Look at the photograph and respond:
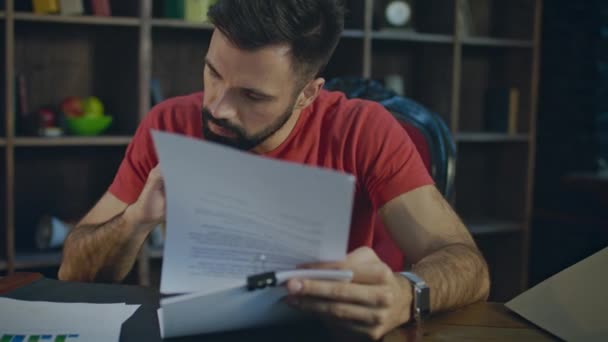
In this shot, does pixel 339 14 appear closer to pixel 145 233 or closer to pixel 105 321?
pixel 145 233

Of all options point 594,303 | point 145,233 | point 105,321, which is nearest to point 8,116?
point 145,233

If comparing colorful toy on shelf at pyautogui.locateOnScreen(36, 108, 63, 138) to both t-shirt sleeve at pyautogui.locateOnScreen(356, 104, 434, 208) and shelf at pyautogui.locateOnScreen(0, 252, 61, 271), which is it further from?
Result: t-shirt sleeve at pyautogui.locateOnScreen(356, 104, 434, 208)

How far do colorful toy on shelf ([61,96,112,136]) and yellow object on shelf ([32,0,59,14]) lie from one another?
34cm

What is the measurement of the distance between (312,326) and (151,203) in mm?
391

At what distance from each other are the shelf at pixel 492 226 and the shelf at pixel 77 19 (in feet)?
5.76

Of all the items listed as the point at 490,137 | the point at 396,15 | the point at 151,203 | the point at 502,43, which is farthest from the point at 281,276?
the point at 502,43

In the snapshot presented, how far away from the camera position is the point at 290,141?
1.52 metres

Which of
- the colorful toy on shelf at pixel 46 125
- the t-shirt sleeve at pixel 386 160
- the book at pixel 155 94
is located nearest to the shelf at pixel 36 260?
the colorful toy on shelf at pixel 46 125

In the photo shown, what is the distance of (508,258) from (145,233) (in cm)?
255

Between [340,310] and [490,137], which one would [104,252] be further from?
[490,137]

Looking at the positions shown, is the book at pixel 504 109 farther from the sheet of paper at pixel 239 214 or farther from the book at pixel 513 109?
the sheet of paper at pixel 239 214

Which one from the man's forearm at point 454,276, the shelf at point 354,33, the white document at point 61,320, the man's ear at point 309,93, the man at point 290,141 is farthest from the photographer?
the shelf at point 354,33

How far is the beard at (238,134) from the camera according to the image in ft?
4.44

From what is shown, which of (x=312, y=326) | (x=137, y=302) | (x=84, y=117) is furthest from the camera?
(x=84, y=117)
